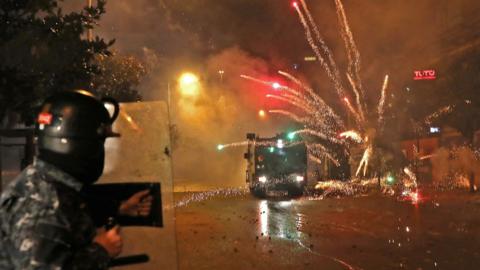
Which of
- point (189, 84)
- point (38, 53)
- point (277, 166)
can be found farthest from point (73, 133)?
point (189, 84)

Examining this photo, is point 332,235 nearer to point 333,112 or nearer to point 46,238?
point 46,238

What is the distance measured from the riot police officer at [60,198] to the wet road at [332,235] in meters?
4.24

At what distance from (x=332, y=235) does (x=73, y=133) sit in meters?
10.0

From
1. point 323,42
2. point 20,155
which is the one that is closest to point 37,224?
point 20,155

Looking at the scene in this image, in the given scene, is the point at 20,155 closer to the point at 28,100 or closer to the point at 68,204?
the point at 28,100

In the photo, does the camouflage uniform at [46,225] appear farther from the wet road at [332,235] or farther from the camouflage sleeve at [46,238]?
the wet road at [332,235]

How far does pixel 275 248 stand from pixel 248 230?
2.56 meters

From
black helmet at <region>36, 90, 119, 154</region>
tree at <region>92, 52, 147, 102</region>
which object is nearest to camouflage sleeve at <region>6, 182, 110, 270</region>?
black helmet at <region>36, 90, 119, 154</region>

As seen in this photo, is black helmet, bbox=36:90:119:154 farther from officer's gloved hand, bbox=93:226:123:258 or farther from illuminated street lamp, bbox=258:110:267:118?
illuminated street lamp, bbox=258:110:267:118

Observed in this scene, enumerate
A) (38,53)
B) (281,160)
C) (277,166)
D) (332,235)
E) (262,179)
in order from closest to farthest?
(38,53) → (332,235) → (262,179) → (277,166) → (281,160)

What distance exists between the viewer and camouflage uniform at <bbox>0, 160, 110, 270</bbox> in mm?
1875

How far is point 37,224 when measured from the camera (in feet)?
6.22

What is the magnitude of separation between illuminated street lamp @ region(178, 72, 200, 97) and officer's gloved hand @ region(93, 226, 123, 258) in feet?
92.0

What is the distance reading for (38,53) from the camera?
16.3 feet
